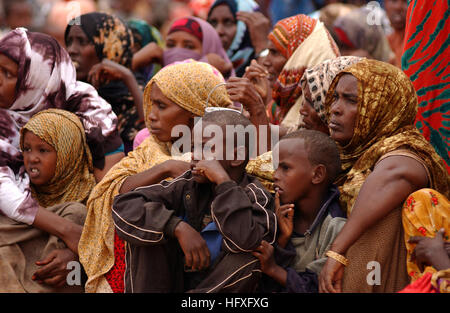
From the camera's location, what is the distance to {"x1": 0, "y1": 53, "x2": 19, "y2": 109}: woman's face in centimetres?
455

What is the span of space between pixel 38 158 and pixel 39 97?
23.8 inches

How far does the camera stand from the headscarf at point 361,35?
6.96 metres

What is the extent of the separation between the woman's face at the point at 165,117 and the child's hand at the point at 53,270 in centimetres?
101

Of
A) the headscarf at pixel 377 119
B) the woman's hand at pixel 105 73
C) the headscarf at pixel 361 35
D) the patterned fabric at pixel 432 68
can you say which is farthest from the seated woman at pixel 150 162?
the headscarf at pixel 361 35

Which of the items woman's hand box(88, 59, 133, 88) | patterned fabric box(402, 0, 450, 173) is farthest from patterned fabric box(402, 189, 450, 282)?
woman's hand box(88, 59, 133, 88)

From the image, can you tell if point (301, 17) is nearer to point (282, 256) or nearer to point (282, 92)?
point (282, 92)

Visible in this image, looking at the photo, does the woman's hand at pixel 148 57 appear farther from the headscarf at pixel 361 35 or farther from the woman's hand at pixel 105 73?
the headscarf at pixel 361 35

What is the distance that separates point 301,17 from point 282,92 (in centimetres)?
77

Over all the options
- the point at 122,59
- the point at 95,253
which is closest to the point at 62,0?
the point at 122,59

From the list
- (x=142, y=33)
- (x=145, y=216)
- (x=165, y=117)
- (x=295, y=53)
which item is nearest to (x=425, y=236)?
(x=145, y=216)

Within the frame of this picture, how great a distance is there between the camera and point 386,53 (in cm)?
725

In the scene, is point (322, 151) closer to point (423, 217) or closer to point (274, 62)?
point (423, 217)

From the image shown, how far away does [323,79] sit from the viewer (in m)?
4.27

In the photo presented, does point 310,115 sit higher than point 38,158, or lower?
higher
